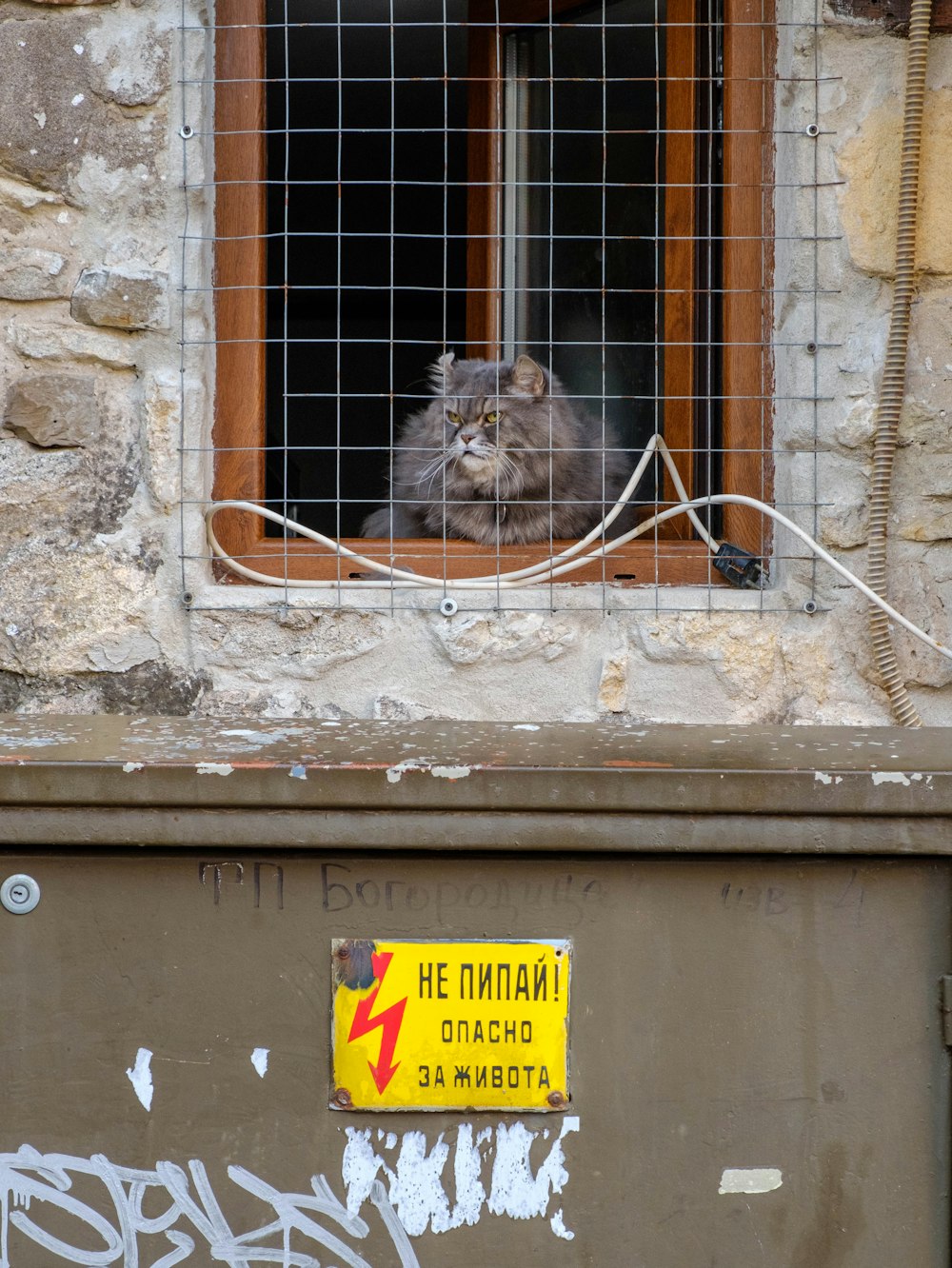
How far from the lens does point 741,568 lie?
258 cm

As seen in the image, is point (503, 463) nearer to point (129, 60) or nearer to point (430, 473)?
point (430, 473)

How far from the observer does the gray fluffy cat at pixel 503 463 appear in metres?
3.02

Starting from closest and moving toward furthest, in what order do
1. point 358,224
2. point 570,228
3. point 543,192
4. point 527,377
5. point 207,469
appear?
point 207,469, point 527,377, point 543,192, point 570,228, point 358,224

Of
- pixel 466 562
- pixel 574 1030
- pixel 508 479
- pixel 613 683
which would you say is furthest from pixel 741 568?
pixel 574 1030

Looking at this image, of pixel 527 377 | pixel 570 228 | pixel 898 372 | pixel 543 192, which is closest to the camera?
pixel 898 372

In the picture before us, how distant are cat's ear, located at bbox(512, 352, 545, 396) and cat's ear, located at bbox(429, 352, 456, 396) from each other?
0.56 feet

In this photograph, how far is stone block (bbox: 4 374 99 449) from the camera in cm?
248

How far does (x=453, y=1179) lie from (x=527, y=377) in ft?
7.61

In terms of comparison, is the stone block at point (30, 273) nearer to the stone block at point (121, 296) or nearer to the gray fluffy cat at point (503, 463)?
the stone block at point (121, 296)

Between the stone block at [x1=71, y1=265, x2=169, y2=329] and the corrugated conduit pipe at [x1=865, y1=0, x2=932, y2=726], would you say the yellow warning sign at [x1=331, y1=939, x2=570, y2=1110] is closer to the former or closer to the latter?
the corrugated conduit pipe at [x1=865, y1=0, x2=932, y2=726]

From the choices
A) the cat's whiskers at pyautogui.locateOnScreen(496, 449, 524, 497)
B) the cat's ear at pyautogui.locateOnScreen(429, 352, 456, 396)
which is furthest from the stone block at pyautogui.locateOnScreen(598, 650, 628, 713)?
the cat's ear at pyautogui.locateOnScreen(429, 352, 456, 396)

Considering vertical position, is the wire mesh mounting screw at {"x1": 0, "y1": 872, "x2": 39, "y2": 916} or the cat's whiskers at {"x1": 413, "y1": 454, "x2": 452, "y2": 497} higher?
the cat's whiskers at {"x1": 413, "y1": 454, "x2": 452, "y2": 497}

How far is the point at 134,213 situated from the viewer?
8.17 feet

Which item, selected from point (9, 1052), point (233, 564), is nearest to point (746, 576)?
point (233, 564)
